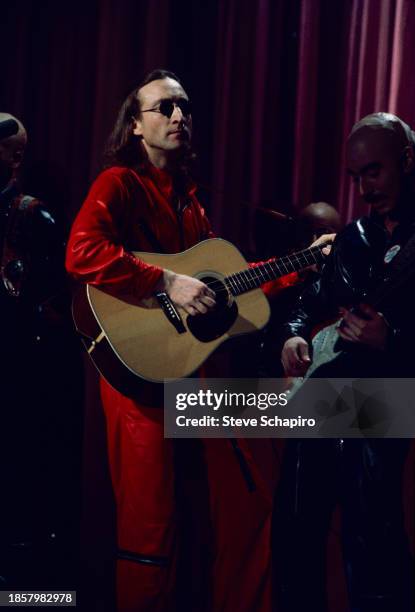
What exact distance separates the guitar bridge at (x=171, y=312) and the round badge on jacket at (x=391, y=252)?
71 centimetres

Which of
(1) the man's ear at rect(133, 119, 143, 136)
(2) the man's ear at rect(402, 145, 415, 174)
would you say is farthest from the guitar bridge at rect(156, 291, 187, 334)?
(2) the man's ear at rect(402, 145, 415, 174)

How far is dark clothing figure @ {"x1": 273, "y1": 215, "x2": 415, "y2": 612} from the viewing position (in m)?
1.84

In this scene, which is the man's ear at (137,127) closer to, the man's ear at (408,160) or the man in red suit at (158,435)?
the man in red suit at (158,435)

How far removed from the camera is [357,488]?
1877mm

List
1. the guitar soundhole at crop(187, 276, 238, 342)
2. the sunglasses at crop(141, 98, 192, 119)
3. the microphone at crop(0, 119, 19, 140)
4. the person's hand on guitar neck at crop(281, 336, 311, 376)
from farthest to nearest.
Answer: the sunglasses at crop(141, 98, 192, 119) → the guitar soundhole at crop(187, 276, 238, 342) → the microphone at crop(0, 119, 19, 140) → the person's hand on guitar neck at crop(281, 336, 311, 376)

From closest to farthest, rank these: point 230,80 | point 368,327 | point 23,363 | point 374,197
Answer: point 368,327 < point 374,197 < point 23,363 < point 230,80

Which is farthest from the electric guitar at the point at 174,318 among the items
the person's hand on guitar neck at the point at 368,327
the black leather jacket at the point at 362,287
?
the person's hand on guitar neck at the point at 368,327

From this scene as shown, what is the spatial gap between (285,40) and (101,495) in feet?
7.34

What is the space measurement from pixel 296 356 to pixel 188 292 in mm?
414

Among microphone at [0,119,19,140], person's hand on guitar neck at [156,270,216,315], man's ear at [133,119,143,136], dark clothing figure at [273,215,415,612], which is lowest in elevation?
dark clothing figure at [273,215,415,612]

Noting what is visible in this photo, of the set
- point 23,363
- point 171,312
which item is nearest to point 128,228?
point 171,312

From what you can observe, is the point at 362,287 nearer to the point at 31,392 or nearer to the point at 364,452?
the point at 364,452

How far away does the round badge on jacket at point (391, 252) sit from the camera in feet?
6.19

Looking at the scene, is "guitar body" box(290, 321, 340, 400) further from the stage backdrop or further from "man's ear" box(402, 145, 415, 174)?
the stage backdrop
